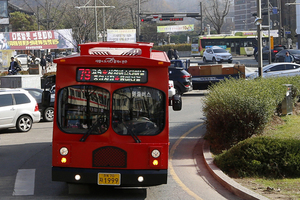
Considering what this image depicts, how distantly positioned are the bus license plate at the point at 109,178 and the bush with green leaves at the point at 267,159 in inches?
108

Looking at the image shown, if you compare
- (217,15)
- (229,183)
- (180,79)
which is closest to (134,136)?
(229,183)

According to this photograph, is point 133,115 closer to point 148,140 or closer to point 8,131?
point 148,140

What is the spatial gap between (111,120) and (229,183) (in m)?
2.58

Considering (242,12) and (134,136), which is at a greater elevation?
(242,12)

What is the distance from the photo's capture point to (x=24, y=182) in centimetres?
830

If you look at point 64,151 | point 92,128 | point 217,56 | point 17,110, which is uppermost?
point 217,56

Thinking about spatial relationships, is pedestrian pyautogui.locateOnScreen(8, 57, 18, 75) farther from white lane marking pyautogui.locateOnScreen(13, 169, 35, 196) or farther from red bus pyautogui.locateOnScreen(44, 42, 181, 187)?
red bus pyautogui.locateOnScreen(44, 42, 181, 187)

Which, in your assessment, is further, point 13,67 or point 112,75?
point 13,67

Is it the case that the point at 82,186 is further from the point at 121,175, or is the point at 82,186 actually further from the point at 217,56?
the point at 217,56

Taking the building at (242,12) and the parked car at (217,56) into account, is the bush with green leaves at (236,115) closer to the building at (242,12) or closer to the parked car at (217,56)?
the parked car at (217,56)

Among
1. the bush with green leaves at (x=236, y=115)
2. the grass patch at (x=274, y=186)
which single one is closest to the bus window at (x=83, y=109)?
the grass patch at (x=274, y=186)

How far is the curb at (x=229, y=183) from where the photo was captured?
6.87m

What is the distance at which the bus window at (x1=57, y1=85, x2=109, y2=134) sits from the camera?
6.68 meters

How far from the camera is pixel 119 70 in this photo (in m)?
6.72
